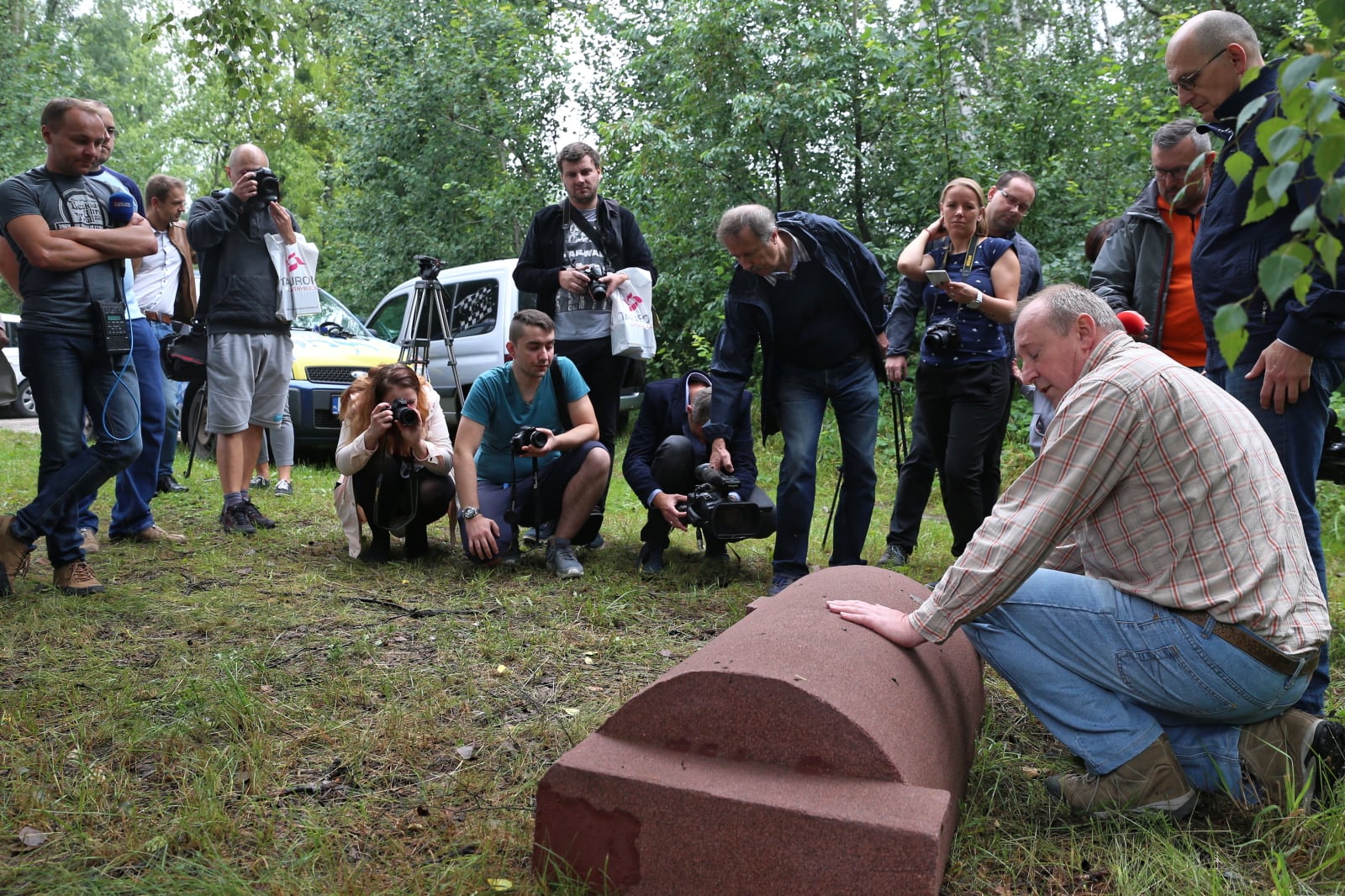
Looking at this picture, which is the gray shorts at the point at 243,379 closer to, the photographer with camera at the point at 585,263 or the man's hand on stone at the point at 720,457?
the photographer with camera at the point at 585,263

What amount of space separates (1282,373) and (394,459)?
3865mm

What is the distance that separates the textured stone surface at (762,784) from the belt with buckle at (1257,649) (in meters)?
0.67

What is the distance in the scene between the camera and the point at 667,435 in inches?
219

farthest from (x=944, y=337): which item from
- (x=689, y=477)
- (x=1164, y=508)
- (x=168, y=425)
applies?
(x=168, y=425)

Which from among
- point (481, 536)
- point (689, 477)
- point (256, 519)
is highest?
point (689, 477)

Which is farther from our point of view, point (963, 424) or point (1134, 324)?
point (963, 424)

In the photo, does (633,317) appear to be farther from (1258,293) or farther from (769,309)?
(1258,293)

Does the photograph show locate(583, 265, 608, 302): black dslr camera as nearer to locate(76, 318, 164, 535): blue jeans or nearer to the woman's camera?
the woman's camera

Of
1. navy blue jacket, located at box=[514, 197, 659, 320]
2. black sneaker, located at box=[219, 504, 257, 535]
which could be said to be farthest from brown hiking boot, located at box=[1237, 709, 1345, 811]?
black sneaker, located at box=[219, 504, 257, 535]

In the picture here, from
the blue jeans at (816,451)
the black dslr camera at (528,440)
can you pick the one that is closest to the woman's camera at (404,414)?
the black dslr camera at (528,440)

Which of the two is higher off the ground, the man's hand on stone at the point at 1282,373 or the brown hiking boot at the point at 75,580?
the man's hand on stone at the point at 1282,373

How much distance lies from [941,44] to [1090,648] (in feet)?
32.0

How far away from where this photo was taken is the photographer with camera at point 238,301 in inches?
225

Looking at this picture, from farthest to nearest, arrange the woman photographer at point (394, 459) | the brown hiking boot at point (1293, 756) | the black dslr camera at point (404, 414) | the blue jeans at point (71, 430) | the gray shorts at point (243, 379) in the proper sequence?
the gray shorts at point (243, 379) < the woman photographer at point (394, 459) < the black dslr camera at point (404, 414) < the blue jeans at point (71, 430) < the brown hiking boot at point (1293, 756)
